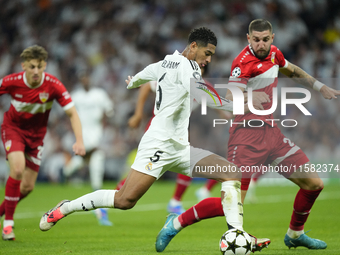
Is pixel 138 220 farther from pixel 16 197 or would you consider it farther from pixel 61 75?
pixel 61 75

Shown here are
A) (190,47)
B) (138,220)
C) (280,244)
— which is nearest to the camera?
(190,47)

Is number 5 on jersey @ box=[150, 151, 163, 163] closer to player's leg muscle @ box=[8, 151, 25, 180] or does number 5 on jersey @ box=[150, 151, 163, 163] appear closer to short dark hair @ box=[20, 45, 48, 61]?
player's leg muscle @ box=[8, 151, 25, 180]

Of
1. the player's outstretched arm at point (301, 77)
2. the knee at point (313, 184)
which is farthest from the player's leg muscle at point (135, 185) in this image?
the player's outstretched arm at point (301, 77)

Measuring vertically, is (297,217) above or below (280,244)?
Result: above

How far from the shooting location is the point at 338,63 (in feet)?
55.9

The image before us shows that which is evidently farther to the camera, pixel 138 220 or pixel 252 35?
pixel 138 220

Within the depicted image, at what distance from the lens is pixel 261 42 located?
5098mm

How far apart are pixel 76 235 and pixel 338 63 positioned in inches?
526

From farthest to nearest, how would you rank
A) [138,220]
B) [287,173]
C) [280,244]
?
[138,220], [280,244], [287,173]

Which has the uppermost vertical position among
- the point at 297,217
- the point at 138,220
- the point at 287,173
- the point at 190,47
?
the point at 190,47

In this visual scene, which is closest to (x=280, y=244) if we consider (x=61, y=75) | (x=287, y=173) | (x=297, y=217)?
(x=297, y=217)

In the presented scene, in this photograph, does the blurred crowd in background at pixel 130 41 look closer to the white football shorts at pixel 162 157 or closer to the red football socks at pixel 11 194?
the red football socks at pixel 11 194

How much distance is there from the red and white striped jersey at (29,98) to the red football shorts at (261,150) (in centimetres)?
235

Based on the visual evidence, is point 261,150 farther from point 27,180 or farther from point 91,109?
point 91,109
